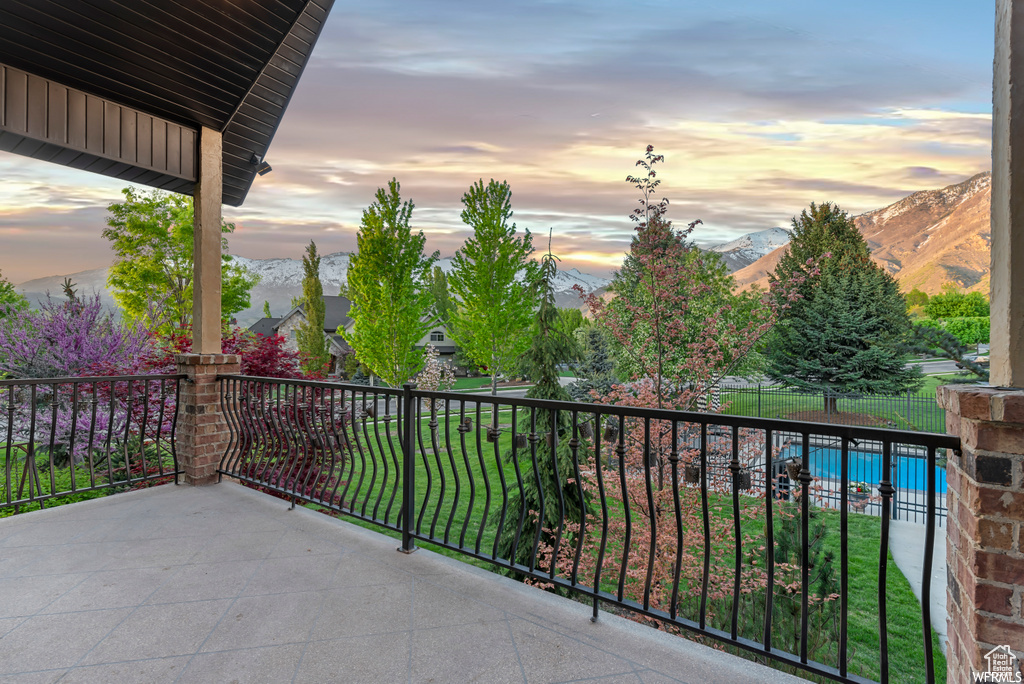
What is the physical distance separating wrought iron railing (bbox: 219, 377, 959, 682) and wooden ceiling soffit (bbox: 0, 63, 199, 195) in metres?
1.82

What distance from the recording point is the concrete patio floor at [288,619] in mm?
1790

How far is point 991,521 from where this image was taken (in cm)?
122

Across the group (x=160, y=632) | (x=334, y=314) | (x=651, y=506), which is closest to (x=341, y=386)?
(x=160, y=632)

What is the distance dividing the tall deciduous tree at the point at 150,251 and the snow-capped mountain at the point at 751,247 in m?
23.6

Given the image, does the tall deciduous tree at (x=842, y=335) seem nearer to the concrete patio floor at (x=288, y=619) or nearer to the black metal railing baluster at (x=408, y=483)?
the black metal railing baluster at (x=408, y=483)

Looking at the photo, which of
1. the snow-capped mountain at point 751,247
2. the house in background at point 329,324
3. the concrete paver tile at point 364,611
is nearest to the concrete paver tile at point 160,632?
the concrete paver tile at point 364,611

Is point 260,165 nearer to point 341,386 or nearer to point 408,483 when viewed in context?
point 341,386

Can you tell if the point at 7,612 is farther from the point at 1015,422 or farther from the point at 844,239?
the point at 844,239

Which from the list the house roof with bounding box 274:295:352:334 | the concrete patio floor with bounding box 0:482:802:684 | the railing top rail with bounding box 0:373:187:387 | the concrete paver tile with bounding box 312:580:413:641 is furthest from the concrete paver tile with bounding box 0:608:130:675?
the house roof with bounding box 274:295:352:334

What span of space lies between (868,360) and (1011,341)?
21.5m

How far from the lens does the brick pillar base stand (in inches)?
162

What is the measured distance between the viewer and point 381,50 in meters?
7.89

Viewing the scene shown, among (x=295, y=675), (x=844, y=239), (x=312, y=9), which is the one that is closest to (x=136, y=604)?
(x=295, y=675)

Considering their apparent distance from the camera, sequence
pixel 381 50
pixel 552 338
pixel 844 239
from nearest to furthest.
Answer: pixel 552 338 → pixel 381 50 → pixel 844 239
